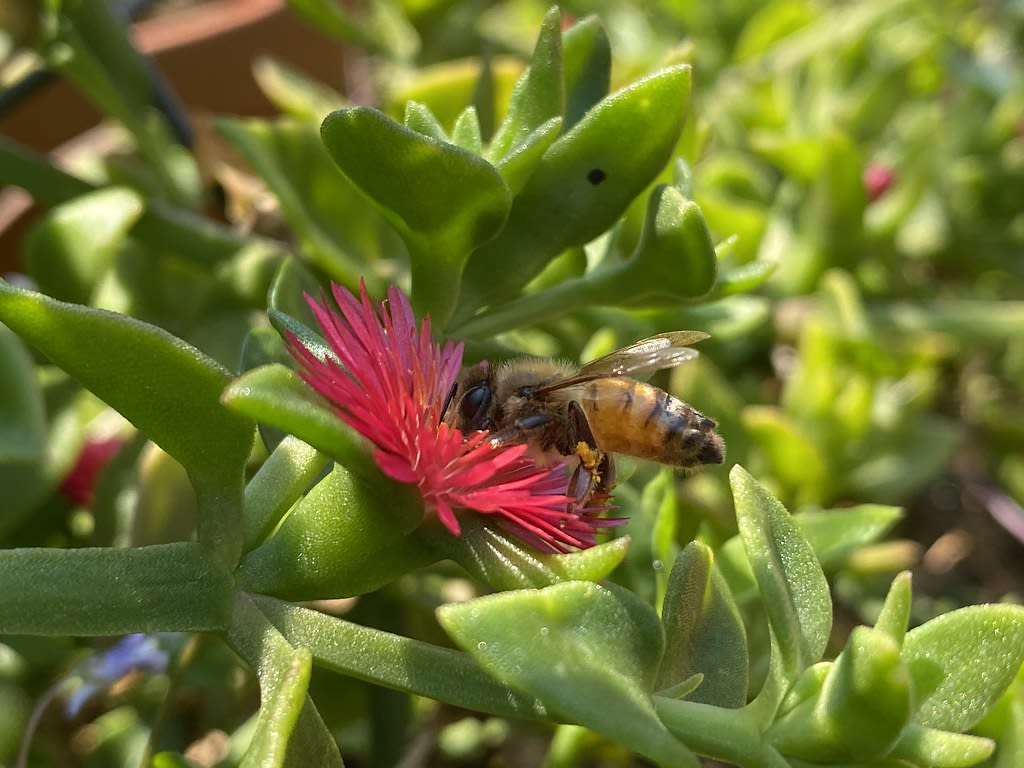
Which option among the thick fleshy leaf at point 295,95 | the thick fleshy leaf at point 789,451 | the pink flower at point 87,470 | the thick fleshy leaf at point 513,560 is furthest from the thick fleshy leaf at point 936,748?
Answer: the thick fleshy leaf at point 295,95

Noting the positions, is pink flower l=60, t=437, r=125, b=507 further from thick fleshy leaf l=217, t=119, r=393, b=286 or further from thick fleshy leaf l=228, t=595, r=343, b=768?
thick fleshy leaf l=228, t=595, r=343, b=768

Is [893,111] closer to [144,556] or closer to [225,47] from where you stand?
[225,47]

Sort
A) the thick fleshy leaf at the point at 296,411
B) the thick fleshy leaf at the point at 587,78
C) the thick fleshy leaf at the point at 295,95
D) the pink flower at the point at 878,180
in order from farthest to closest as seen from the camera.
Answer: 1. the pink flower at the point at 878,180
2. the thick fleshy leaf at the point at 295,95
3. the thick fleshy leaf at the point at 587,78
4. the thick fleshy leaf at the point at 296,411

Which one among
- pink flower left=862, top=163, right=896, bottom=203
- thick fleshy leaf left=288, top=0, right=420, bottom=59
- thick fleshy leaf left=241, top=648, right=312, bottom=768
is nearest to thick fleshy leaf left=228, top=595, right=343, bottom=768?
thick fleshy leaf left=241, top=648, right=312, bottom=768

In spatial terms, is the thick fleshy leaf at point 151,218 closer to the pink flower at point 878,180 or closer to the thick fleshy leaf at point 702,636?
the thick fleshy leaf at point 702,636

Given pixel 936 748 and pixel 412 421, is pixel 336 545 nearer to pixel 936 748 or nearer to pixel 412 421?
pixel 412 421

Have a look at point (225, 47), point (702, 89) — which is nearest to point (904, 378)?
point (702, 89)
